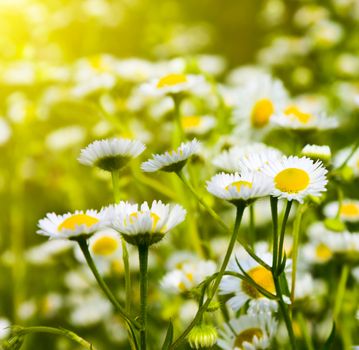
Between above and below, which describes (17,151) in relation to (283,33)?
below

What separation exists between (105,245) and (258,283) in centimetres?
50

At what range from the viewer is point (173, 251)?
1397 millimetres

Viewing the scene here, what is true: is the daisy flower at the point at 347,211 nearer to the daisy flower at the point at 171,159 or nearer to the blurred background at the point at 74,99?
the blurred background at the point at 74,99

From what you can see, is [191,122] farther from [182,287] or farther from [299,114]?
[182,287]


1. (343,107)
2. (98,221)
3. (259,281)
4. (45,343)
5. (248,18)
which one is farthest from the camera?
(248,18)

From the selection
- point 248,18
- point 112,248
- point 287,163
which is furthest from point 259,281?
point 248,18

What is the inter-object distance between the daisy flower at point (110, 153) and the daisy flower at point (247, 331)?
259mm

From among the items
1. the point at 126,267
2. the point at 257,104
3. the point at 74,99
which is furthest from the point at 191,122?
the point at 126,267

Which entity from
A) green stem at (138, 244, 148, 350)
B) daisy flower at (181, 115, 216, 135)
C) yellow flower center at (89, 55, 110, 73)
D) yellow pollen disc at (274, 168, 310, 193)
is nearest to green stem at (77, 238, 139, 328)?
green stem at (138, 244, 148, 350)

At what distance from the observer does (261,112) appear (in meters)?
1.42

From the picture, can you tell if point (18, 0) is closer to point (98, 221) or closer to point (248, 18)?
point (248, 18)

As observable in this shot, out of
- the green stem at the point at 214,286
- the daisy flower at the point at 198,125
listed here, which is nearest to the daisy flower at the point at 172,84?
the daisy flower at the point at 198,125

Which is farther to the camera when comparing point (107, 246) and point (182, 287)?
point (107, 246)

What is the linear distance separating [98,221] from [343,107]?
1.71 metres
